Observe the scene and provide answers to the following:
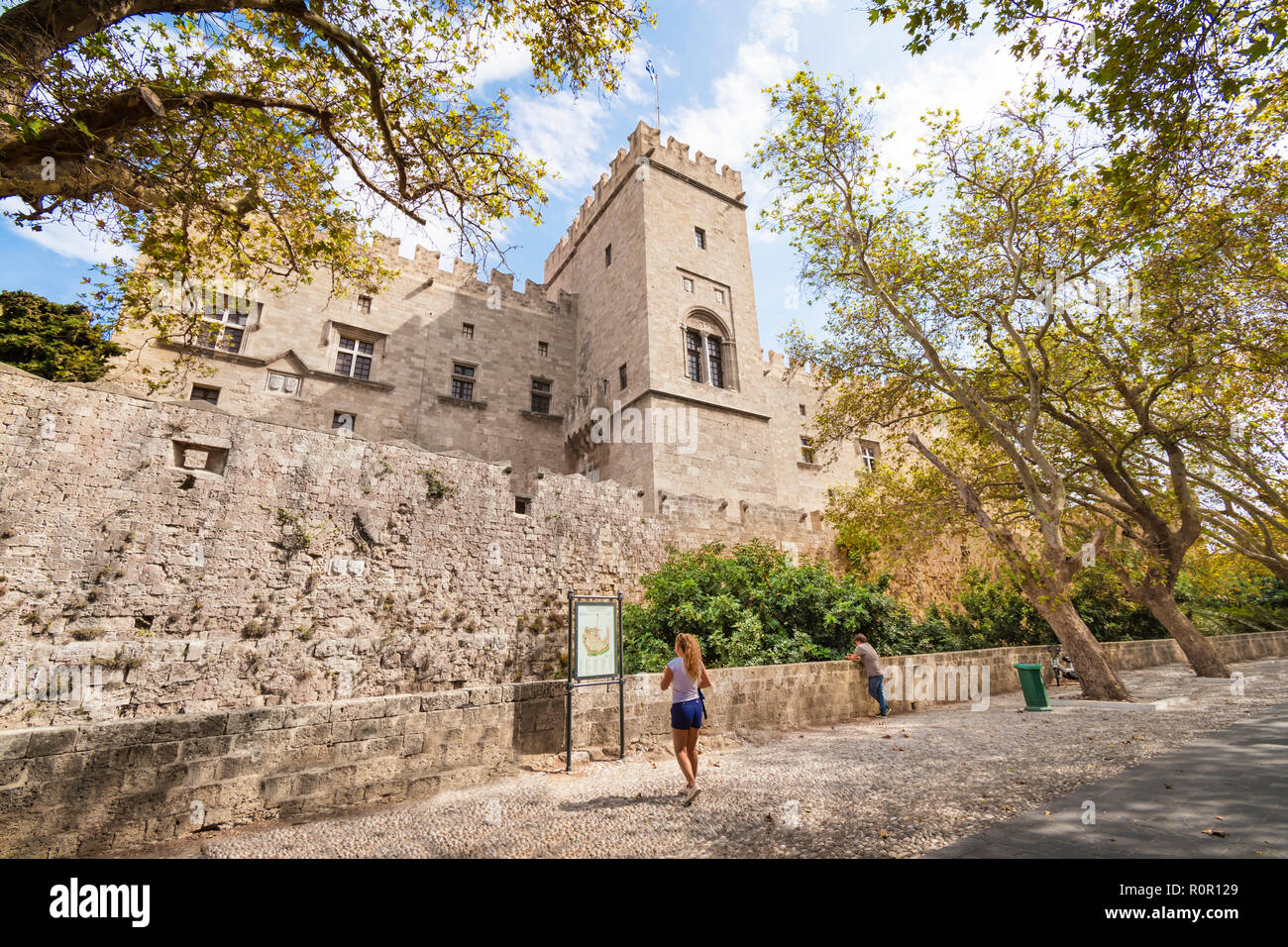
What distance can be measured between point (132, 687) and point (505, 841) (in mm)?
6508

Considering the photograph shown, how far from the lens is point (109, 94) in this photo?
194 inches

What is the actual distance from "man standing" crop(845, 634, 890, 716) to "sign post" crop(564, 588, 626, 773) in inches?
207

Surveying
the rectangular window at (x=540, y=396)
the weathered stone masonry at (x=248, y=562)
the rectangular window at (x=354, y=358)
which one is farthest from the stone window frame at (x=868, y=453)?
the rectangular window at (x=354, y=358)

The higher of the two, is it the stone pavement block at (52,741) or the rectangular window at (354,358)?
the rectangular window at (354,358)

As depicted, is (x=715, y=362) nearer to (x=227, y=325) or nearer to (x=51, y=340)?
(x=227, y=325)

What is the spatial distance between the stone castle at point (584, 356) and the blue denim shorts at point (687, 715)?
8.39 m

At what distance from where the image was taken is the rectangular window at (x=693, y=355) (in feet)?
55.3

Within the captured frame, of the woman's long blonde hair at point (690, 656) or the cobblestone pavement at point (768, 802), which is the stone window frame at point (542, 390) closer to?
the cobblestone pavement at point (768, 802)

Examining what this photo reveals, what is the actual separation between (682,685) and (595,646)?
1.88m

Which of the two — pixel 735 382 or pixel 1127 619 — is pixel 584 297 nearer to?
pixel 735 382

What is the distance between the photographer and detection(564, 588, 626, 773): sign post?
6539 millimetres

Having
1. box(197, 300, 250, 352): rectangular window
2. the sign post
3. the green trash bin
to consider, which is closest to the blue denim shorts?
the sign post

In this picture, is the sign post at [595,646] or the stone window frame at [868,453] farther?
the stone window frame at [868,453]
